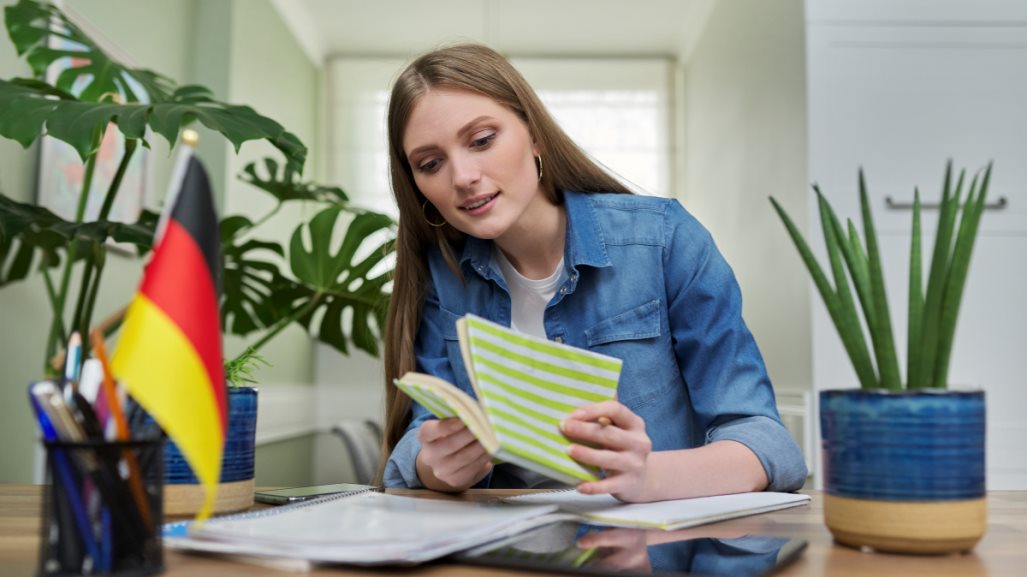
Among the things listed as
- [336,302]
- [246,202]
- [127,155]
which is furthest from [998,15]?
[246,202]

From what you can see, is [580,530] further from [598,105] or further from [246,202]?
[598,105]

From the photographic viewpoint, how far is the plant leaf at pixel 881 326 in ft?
2.23

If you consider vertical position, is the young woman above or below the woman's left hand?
above

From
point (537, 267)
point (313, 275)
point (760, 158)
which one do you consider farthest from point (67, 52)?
point (760, 158)

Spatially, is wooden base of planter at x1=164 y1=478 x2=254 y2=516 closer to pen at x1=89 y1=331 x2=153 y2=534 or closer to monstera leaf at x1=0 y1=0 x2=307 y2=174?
pen at x1=89 y1=331 x2=153 y2=534

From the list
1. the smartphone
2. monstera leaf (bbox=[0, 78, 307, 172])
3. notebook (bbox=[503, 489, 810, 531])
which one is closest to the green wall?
monstera leaf (bbox=[0, 78, 307, 172])

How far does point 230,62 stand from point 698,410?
3.13m

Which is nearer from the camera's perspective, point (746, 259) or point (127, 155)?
point (127, 155)

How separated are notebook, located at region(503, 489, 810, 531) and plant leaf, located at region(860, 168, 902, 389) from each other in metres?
0.21

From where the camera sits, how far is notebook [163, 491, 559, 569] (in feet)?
2.02

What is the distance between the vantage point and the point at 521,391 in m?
0.78

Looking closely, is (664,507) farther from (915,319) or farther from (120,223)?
(120,223)

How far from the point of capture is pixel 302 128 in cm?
534

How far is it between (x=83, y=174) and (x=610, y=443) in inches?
91.3
